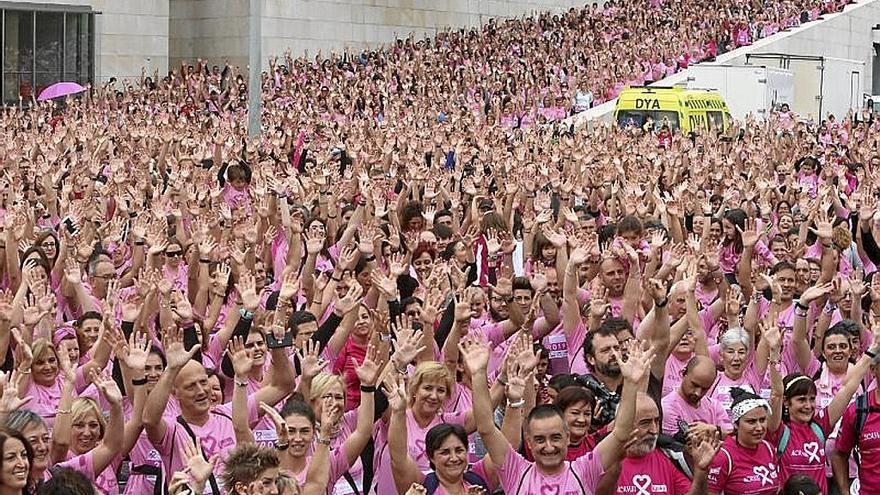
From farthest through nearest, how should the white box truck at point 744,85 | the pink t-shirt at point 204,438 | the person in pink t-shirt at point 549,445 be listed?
the white box truck at point 744,85 → the pink t-shirt at point 204,438 → the person in pink t-shirt at point 549,445

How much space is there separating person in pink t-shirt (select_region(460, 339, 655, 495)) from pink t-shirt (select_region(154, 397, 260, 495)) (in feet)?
3.45

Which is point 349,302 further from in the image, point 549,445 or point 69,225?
point 69,225

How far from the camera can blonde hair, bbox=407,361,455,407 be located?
286 inches

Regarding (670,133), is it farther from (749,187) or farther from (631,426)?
(631,426)

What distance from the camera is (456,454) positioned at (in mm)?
6727

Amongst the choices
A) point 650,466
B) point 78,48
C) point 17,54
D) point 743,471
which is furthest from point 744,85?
point 650,466

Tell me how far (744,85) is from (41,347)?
82.5 ft

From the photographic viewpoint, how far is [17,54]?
1421 inches

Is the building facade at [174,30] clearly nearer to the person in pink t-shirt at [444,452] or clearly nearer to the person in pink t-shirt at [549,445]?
the person in pink t-shirt at [444,452]

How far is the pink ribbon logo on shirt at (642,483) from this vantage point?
6883 millimetres

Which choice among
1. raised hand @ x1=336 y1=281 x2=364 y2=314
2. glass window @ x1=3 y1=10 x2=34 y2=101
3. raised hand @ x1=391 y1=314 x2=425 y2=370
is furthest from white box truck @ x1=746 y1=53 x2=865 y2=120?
raised hand @ x1=391 y1=314 x2=425 y2=370

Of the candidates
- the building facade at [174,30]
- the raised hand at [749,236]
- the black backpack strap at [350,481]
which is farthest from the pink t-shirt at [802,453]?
the building facade at [174,30]

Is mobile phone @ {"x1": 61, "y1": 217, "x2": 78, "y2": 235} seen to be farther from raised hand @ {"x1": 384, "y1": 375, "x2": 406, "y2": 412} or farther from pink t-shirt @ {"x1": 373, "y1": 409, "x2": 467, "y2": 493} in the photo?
raised hand @ {"x1": 384, "y1": 375, "x2": 406, "y2": 412}

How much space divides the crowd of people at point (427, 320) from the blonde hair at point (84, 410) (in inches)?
0.5
